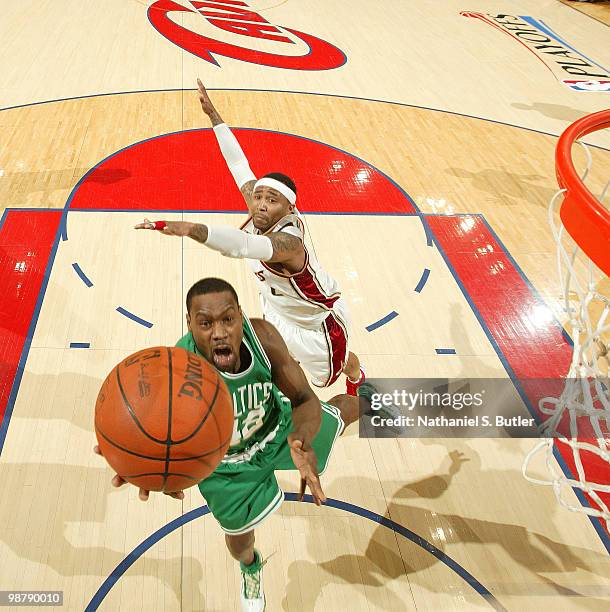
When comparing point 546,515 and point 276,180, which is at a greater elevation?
point 276,180

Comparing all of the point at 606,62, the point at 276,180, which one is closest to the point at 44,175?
the point at 276,180

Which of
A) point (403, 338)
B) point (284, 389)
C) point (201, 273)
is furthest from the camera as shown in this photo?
point (201, 273)

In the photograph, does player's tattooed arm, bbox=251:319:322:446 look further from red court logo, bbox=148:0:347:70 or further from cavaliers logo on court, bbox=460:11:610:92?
cavaliers logo on court, bbox=460:11:610:92

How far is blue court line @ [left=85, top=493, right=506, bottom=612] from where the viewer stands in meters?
3.16

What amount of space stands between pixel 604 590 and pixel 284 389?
2077 mm

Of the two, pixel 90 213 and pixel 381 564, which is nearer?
pixel 381 564

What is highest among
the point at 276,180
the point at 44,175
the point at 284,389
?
the point at 276,180

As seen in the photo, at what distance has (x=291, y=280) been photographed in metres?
3.55

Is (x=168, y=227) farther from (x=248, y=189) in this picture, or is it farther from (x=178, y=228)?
(x=248, y=189)

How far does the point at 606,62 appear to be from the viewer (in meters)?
10.6

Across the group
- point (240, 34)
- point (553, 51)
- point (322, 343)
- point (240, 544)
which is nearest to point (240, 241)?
point (322, 343)

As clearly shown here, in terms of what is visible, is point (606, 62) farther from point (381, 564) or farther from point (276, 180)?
point (381, 564)

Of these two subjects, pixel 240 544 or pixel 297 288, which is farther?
pixel 297 288

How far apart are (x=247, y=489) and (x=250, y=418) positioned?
0.33 meters
